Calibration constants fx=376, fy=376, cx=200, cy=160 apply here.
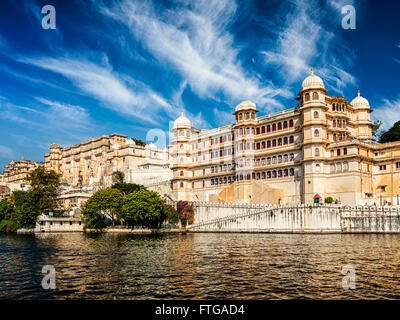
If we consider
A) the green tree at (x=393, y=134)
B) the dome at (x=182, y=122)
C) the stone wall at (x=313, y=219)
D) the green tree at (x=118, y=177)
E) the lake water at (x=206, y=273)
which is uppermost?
the dome at (x=182, y=122)

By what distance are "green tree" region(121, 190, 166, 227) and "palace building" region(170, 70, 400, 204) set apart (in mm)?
15880

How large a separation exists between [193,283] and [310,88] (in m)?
49.3

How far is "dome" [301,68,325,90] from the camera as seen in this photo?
61.7m

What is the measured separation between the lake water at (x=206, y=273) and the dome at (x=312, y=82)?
3458cm

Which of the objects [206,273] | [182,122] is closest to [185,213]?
[182,122]

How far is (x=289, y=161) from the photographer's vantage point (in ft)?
217

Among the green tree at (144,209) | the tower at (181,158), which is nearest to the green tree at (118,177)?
the tower at (181,158)

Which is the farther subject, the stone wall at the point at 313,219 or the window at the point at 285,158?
the window at the point at 285,158

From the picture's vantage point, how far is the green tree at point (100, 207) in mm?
63625

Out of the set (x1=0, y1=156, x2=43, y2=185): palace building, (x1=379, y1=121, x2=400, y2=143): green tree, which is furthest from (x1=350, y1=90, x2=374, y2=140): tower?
(x1=0, y1=156, x2=43, y2=185): palace building

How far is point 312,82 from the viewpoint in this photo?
62.1 meters

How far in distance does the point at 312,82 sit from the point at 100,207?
4108 centimetres

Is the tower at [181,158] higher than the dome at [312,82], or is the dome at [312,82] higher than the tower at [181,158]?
the dome at [312,82]

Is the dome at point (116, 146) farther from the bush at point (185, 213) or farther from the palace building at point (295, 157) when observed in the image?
the bush at point (185, 213)
